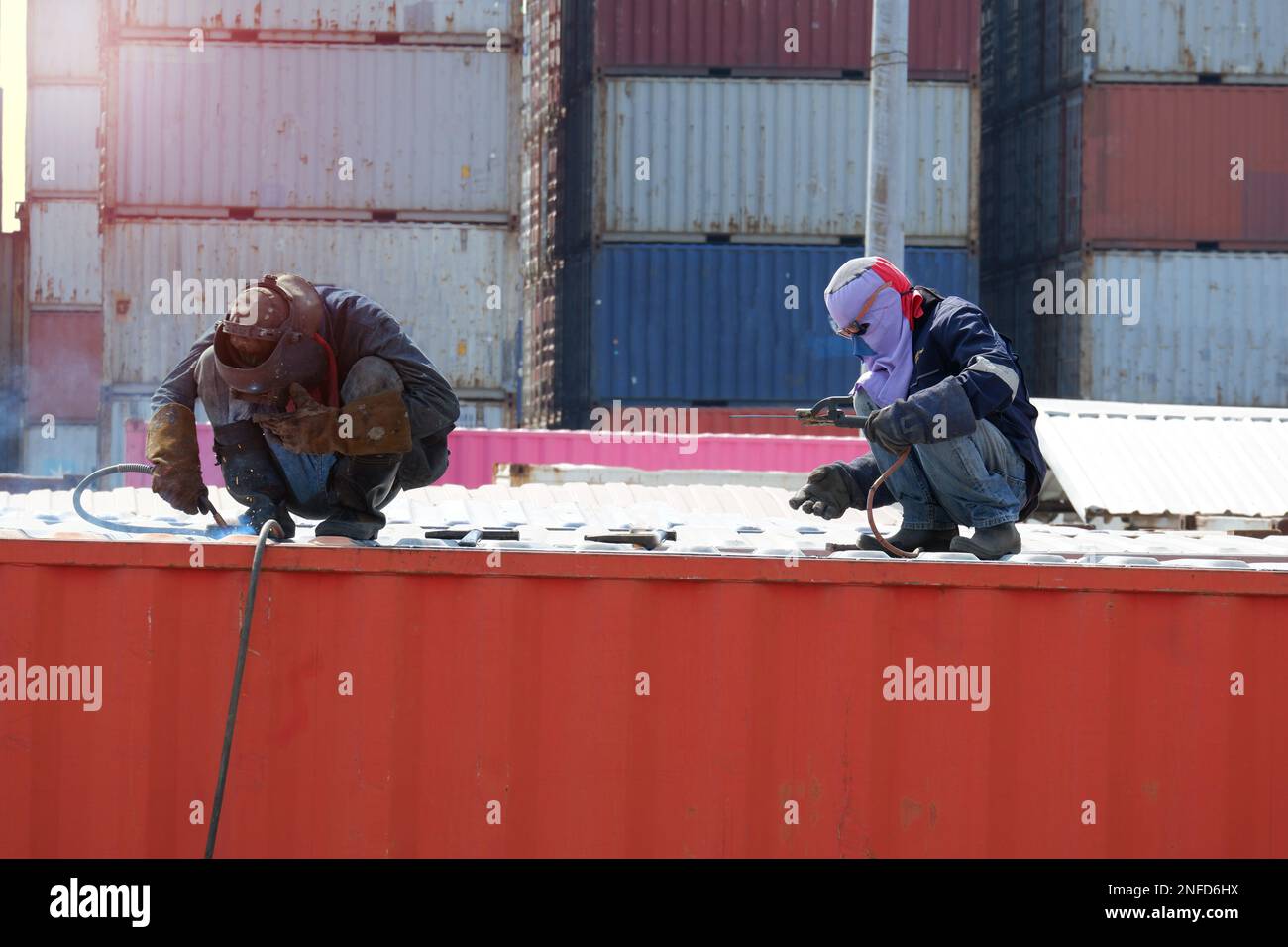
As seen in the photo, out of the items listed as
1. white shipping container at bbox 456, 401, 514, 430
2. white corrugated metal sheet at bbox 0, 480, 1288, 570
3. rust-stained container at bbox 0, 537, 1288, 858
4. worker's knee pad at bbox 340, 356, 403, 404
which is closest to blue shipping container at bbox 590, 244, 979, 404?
white shipping container at bbox 456, 401, 514, 430

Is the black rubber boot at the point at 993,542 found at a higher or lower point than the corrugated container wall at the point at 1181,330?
lower

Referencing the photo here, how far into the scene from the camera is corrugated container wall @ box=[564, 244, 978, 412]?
2022cm

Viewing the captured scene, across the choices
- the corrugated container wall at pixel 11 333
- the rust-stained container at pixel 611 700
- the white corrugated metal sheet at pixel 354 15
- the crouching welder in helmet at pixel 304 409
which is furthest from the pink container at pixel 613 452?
the corrugated container wall at pixel 11 333

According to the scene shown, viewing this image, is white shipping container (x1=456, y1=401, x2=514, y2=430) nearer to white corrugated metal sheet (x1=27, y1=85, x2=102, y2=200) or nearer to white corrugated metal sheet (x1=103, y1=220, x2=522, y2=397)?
white corrugated metal sheet (x1=103, y1=220, x2=522, y2=397)

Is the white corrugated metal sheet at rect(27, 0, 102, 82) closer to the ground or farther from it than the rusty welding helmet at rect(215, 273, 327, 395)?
farther from it

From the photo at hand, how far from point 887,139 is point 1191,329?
1106 centimetres

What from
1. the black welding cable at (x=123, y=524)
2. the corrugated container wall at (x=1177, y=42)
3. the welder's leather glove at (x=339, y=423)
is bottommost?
the black welding cable at (x=123, y=524)

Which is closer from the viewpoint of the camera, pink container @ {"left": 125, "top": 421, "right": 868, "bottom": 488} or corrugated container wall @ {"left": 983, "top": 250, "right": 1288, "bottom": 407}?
pink container @ {"left": 125, "top": 421, "right": 868, "bottom": 488}

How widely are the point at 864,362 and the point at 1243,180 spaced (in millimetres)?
17447

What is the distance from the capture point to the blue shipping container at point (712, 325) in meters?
20.2

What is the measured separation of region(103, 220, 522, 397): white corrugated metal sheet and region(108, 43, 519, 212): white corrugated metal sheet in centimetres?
36

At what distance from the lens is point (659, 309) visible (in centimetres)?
2030

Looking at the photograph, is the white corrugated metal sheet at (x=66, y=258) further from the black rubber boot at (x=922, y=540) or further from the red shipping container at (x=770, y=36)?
the black rubber boot at (x=922, y=540)

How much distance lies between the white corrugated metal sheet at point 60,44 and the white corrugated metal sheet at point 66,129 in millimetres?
351
